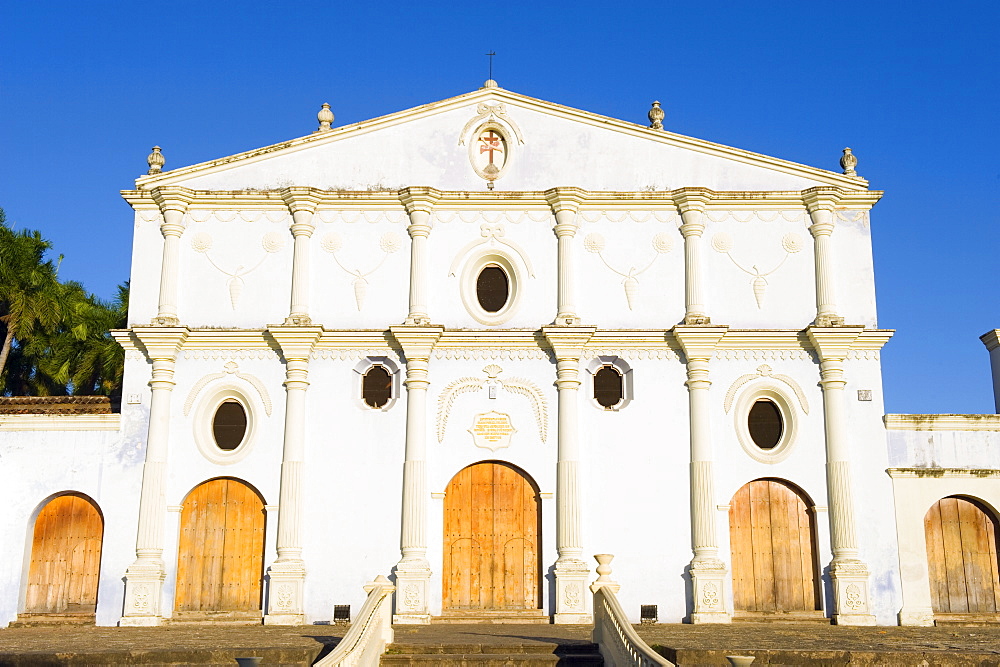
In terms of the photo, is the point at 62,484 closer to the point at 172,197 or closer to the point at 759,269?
the point at 172,197

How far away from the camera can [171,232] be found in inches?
929

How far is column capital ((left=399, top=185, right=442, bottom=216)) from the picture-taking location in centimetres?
2341

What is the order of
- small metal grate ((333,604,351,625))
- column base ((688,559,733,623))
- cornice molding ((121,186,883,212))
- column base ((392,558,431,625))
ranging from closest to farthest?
column base ((392,558,431,625)) < column base ((688,559,733,623)) < small metal grate ((333,604,351,625)) < cornice molding ((121,186,883,212))

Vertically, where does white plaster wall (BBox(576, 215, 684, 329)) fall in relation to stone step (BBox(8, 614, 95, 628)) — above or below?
above

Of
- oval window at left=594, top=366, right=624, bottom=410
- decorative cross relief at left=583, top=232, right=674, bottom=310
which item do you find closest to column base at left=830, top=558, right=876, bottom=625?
oval window at left=594, top=366, right=624, bottom=410

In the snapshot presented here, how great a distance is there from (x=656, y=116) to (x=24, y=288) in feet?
55.3

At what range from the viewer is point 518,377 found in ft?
75.0

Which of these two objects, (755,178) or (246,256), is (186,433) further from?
(755,178)

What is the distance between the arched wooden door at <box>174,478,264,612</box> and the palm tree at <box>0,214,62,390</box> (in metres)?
10.2

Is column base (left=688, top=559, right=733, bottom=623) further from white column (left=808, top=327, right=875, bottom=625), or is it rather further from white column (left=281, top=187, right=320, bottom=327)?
white column (left=281, top=187, right=320, bottom=327)

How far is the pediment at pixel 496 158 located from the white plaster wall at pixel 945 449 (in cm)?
528

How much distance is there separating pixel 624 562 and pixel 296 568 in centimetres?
622

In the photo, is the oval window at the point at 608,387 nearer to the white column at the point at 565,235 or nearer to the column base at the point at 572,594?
the white column at the point at 565,235

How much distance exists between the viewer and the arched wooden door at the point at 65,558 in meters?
22.4
